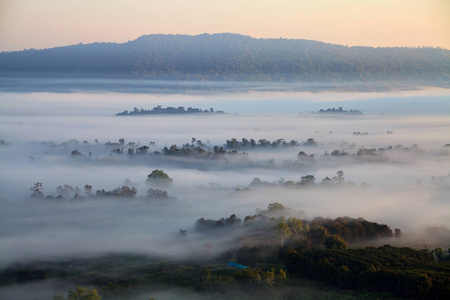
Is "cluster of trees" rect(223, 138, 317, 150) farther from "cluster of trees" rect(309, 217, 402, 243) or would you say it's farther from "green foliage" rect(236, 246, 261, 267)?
"green foliage" rect(236, 246, 261, 267)

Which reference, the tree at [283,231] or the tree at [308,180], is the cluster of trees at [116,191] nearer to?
the tree at [308,180]

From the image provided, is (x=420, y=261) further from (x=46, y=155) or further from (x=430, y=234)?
(x=46, y=155)

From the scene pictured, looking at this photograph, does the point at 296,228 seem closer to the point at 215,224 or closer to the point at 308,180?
the point at 215,224

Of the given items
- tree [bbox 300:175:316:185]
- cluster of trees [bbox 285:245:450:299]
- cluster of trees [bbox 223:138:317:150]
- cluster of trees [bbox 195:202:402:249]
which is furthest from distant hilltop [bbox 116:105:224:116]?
cluster of trees [bbox 285:245:450:299]

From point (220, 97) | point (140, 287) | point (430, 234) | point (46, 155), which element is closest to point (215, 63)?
point (220, 97)

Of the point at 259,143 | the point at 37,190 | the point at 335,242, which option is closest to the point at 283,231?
the point at 335,242

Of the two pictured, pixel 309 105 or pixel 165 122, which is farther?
pixel 309 105
